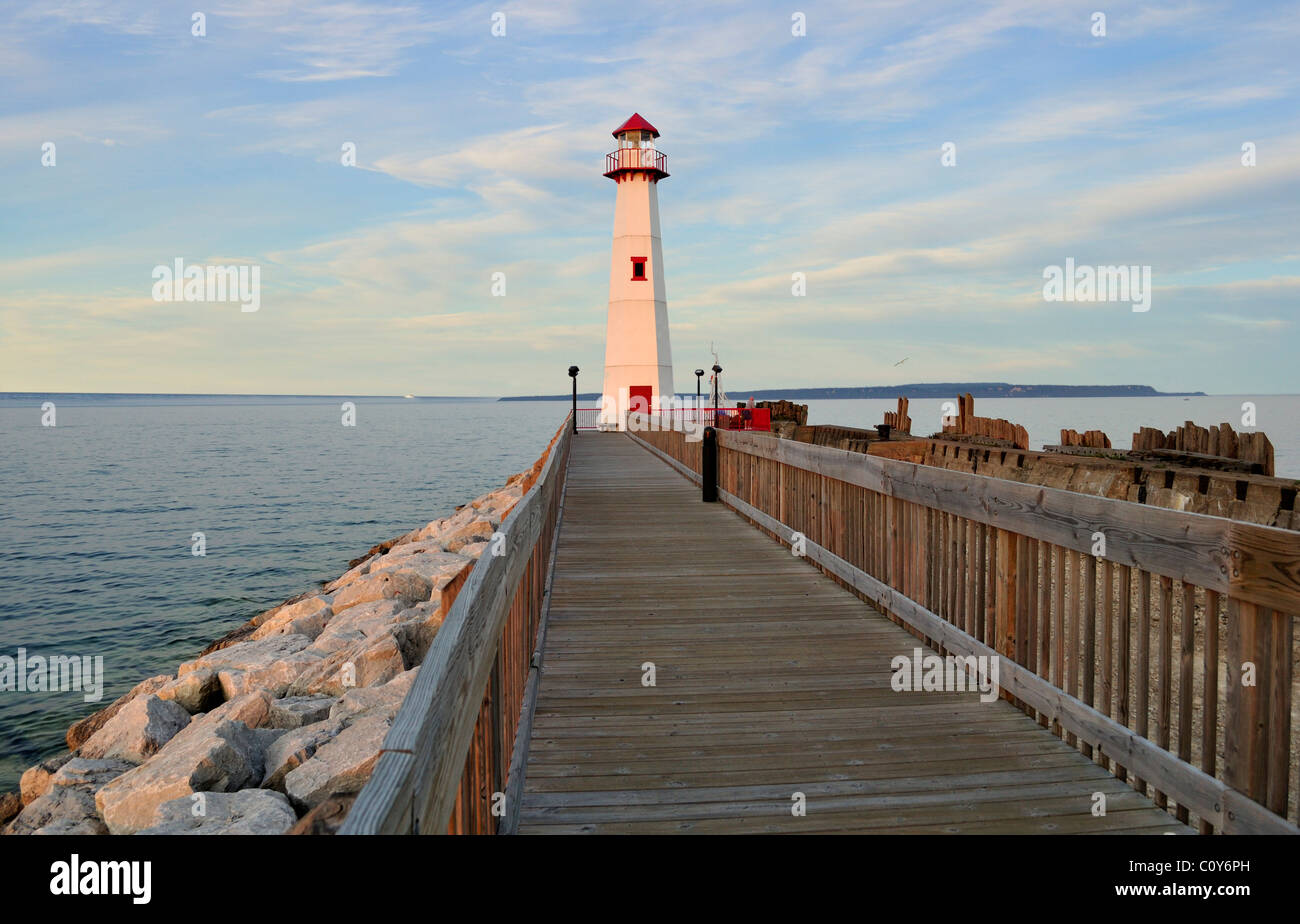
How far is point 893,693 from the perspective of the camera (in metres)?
5.68

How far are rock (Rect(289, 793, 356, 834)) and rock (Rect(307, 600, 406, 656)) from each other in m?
9.25

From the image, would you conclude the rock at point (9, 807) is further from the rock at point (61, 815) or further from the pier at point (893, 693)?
the pier at point (893, 693)

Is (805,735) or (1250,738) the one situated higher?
(1250,738)

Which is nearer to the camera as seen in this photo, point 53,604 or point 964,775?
point 964,775

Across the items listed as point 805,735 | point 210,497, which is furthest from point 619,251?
point 805,735

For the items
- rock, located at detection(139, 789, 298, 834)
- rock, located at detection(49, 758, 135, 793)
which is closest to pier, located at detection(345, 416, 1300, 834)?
rock, located at detection(139, 789, 298, 834)

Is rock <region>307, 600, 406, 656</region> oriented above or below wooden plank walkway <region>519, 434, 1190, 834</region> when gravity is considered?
below

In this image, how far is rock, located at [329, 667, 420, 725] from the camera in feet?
26.1

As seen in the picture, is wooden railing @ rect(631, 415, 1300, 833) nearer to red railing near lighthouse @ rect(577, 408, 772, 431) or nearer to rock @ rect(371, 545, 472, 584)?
rock @ rect(371, 545, 472, 584)

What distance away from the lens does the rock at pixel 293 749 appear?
7.08 m
